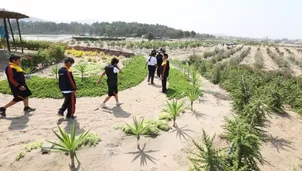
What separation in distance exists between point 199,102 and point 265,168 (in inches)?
140

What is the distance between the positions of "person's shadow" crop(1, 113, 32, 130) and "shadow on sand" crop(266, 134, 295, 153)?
563cm

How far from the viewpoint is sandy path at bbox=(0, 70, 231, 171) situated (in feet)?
12.4

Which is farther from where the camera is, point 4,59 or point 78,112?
point 4,59

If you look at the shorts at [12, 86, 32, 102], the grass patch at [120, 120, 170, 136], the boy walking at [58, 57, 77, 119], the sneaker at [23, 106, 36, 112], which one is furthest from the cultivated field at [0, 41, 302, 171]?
the boy walking at [58, 57, 77, 119]

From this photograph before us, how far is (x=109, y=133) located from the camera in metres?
4.81

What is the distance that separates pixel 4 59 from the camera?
13477 millimetres

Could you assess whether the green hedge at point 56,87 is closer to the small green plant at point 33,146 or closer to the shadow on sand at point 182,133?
the small green plant at point 33,146

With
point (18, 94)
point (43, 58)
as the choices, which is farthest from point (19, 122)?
point (43, 58)

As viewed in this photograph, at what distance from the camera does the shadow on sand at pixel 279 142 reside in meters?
4.69

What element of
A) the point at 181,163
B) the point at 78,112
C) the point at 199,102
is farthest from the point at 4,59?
the point at 181,163

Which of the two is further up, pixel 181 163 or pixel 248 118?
pixel 248 118

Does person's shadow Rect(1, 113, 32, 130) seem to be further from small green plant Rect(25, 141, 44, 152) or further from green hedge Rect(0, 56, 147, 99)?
green hedge Rect(0, 56, 147, 99)

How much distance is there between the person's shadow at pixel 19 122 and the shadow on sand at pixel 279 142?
18.5ft

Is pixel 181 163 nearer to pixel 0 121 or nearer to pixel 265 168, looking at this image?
pixel 265 168
